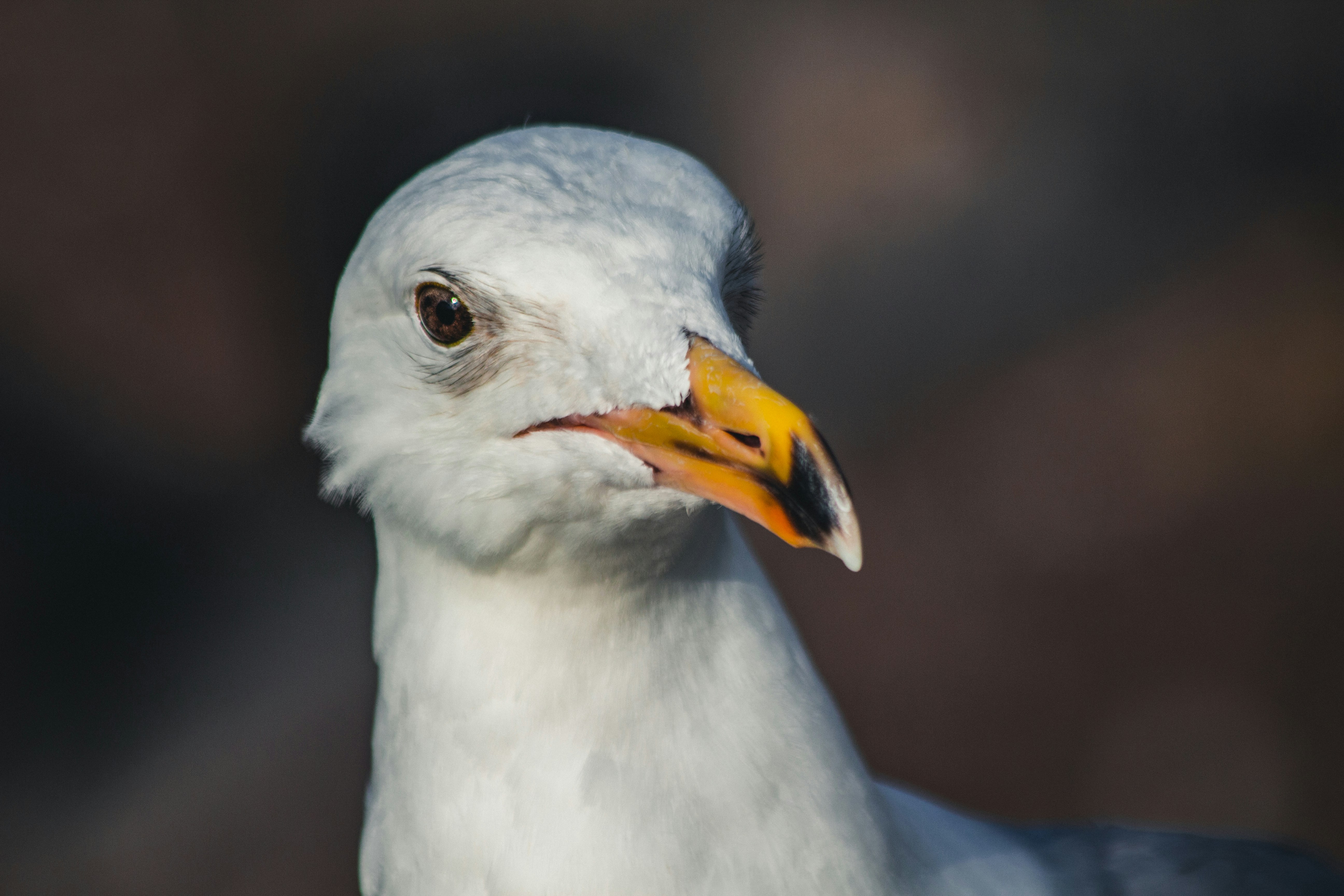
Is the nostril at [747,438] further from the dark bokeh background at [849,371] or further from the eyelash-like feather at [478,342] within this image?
the dark bokeh background at [849,371]

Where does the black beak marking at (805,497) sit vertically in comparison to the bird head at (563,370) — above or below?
below

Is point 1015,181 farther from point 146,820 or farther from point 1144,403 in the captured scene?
point 146,820

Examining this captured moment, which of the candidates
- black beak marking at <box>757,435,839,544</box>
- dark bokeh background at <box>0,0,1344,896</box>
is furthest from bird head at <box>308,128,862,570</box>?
dark bokeh background at <box>0,0,1344,896</box>

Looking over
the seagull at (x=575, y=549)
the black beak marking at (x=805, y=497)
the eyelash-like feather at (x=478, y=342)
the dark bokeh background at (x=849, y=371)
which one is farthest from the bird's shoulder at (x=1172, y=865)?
the dark bokeh background at (x=849, y=371)

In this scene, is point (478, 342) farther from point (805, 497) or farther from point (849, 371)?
point (849, 371)

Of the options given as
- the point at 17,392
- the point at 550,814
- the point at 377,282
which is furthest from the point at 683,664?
the point at 17,392

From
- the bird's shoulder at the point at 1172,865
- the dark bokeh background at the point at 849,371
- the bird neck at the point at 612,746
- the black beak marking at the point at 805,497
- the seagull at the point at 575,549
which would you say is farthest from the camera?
the dark bokeh background at the point at 849,371

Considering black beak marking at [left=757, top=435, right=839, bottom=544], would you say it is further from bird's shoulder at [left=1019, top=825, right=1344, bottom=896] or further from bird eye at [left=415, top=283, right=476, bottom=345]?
bird's shoulder at [left=1019, top=825, right=1344, bottom=896]

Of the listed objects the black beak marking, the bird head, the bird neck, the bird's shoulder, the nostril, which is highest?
the bird head
